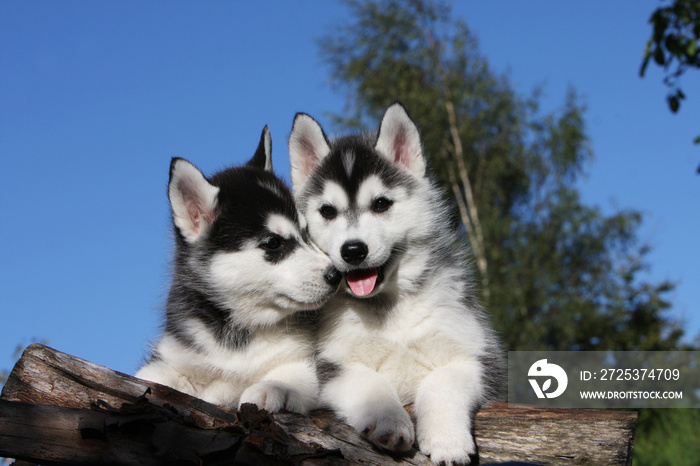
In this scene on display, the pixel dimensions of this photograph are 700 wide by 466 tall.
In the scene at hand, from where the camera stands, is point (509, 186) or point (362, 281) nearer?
point (362, 281)

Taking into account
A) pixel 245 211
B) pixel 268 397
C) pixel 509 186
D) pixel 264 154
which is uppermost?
pixel 509 186

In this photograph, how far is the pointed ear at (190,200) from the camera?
13.4 ft

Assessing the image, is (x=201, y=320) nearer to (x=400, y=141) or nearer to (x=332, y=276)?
(x=332, y=276)

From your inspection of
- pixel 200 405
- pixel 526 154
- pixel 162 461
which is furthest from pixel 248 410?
pixel 526 154

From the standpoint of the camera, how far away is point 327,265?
389cm

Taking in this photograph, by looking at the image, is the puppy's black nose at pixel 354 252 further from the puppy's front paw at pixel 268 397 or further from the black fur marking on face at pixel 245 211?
the puppy's front paw at pixel 268 397

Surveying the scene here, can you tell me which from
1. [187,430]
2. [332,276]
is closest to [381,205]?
[332,276]

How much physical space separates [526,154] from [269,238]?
18.7m

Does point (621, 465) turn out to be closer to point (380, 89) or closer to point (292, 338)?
point (292, 338)

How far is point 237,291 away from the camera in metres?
4.00

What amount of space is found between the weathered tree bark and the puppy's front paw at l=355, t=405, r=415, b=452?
→ 72 mm

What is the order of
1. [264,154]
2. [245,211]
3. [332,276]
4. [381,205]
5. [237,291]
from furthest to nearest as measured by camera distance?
[264,154] < [381,205] < [245,211] < [237,291] < [332,276]

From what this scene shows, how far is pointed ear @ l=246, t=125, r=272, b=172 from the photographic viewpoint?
4875 mm

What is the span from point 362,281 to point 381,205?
63 cm
